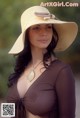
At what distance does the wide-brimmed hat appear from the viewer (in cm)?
150

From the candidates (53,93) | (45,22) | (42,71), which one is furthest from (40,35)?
(53,93)

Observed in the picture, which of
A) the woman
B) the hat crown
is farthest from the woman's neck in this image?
the hat crown

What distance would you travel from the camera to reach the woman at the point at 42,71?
1.44 metres

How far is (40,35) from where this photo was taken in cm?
149

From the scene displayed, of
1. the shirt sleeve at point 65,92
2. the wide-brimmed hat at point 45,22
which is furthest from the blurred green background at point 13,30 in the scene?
the shirt sleeve at point 65,92

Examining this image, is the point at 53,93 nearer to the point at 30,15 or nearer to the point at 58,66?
the point at 58,66

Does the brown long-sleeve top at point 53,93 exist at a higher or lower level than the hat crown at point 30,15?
lower

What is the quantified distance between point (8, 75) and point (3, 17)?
336 millimetres

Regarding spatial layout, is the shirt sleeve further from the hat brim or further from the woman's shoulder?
the hat brim

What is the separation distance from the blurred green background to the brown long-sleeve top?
10.8 inches

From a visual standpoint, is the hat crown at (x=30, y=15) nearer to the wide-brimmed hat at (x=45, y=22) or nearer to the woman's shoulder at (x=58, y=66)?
the wide-brimmed hat at (x=45, y=22)

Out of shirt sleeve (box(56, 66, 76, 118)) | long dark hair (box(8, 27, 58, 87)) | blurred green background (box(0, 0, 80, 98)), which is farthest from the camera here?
blurred green background (box(0, 0, 80, 98))

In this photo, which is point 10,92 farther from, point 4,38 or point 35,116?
point 4,38

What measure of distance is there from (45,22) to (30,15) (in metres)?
0.12
